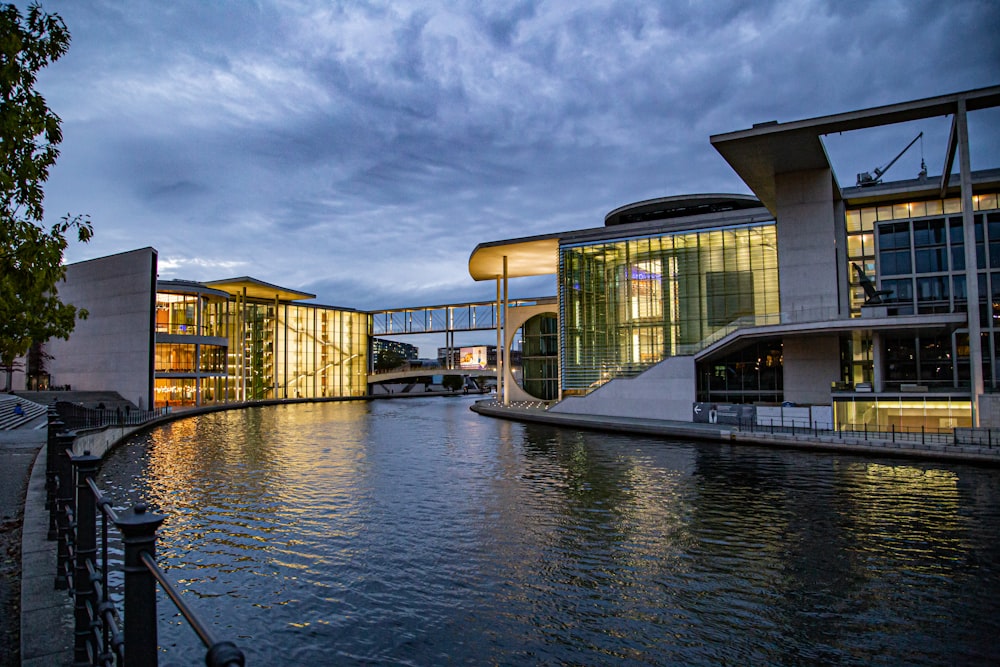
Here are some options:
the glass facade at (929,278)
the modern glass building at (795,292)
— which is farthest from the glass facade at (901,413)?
the glass facade at (929,278)

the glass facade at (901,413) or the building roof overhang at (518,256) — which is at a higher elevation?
the building roof overhang at (518,256)

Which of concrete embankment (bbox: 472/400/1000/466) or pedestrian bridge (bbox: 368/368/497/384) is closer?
concrete embankment (bbox: 472/400/1000/466)

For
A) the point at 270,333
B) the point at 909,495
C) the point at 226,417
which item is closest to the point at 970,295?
the point at 909,495

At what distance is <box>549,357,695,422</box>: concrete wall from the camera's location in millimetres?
38219

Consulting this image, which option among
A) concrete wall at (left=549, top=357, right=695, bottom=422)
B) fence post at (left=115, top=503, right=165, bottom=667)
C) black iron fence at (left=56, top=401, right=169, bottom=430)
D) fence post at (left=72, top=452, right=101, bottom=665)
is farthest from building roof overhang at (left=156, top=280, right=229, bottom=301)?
fence post at (left=115, top=503, right=165, bottom=667)

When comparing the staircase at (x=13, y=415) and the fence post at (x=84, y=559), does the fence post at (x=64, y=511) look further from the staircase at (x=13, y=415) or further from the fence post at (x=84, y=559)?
the staircase at (x=13, y=415)

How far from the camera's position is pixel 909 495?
707 inches

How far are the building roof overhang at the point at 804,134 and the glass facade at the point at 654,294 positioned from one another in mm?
5571

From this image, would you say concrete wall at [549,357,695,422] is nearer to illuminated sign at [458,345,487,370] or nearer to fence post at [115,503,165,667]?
fence post at [115,503,165,667]

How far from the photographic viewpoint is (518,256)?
190 ft

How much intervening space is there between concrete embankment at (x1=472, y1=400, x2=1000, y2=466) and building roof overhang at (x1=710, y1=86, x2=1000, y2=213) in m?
15.6

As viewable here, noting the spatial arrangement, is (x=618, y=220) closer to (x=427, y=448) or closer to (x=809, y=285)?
(x=809, y=285)

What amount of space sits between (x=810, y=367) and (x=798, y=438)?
36.9ft

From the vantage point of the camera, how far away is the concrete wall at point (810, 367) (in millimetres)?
37031
